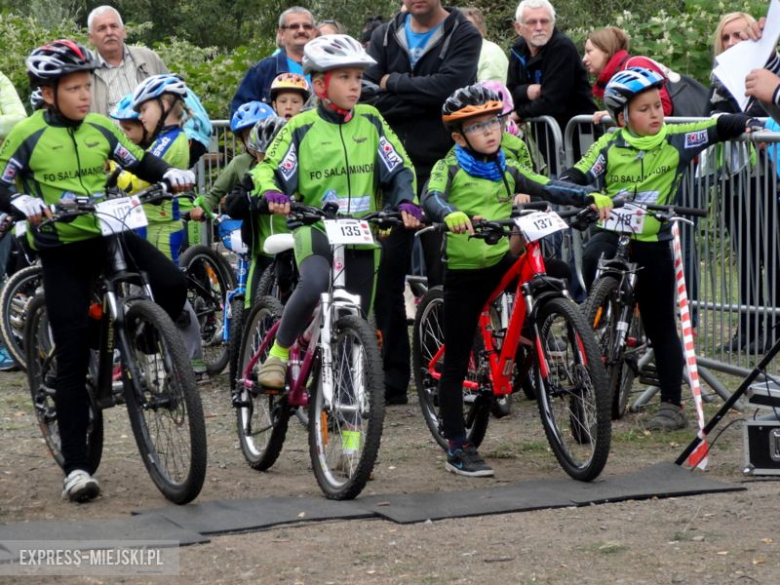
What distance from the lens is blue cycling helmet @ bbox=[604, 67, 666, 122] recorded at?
812 cm

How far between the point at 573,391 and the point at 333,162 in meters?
1.61

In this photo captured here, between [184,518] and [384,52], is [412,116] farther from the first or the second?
[184,518]

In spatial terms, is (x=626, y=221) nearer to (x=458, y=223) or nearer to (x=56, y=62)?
(x=458, y=223)

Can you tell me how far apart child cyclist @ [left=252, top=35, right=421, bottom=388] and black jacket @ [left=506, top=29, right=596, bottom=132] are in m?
3.02

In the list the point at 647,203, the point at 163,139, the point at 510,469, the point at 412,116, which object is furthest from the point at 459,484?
the point at 163,139

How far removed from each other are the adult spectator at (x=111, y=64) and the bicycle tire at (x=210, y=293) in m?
1.39

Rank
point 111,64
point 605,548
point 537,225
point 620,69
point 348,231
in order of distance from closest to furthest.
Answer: point 605,548, point 348,231, point 537,225, point 620,69, point 111,64

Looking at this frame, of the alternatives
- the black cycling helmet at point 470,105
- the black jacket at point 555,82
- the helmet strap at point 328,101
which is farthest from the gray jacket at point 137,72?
the black cycling helmet at point 470,105

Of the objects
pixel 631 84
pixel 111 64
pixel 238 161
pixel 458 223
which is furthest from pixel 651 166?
pixel 111 64

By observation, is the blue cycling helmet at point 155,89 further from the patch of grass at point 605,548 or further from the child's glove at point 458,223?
the patch of grass at point 605,548

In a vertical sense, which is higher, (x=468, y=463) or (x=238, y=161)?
(x=238, y=161)

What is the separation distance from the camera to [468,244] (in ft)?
24.5

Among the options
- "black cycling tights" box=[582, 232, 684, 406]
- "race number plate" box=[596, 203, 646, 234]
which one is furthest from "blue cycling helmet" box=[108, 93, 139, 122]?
"race number plate" box=[596, 203, 646, 234]

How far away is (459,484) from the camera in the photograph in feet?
24.0
